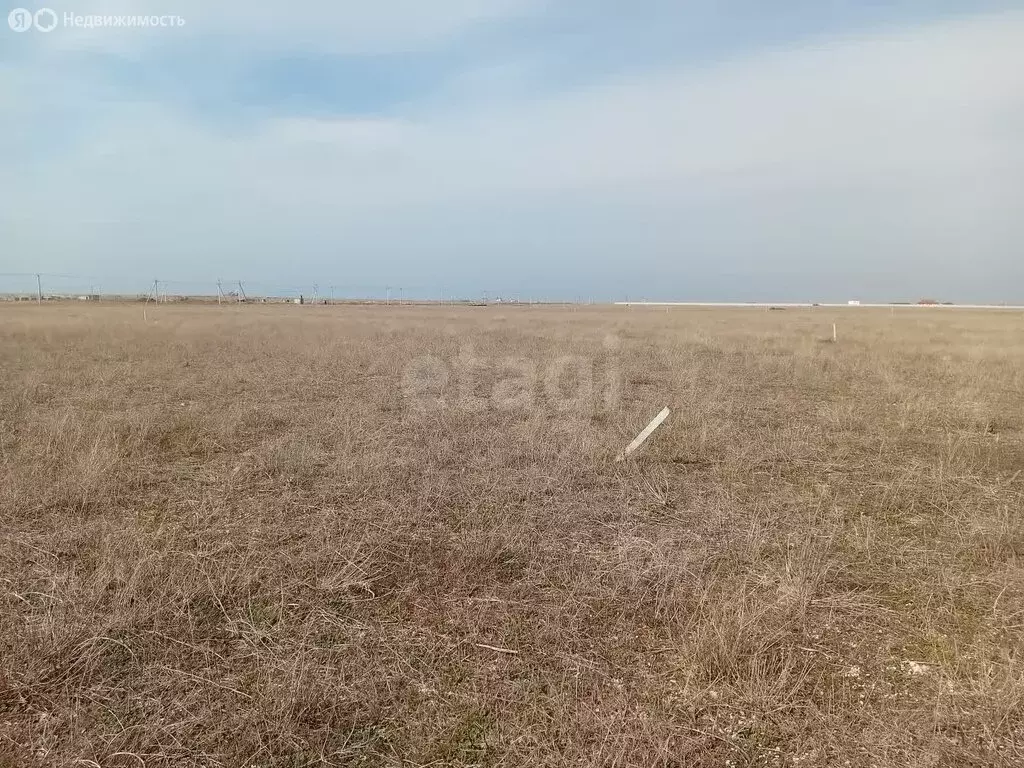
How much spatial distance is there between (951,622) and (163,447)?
7.88 m

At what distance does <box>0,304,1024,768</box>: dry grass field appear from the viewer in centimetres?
268

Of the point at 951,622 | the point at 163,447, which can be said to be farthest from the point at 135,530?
the point at 951,622

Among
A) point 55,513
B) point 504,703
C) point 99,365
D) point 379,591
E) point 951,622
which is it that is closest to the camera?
point 504,703

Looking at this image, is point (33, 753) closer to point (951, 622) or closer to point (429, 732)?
point (429, 732)

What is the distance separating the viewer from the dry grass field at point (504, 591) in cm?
268

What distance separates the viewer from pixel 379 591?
401 centimetres
